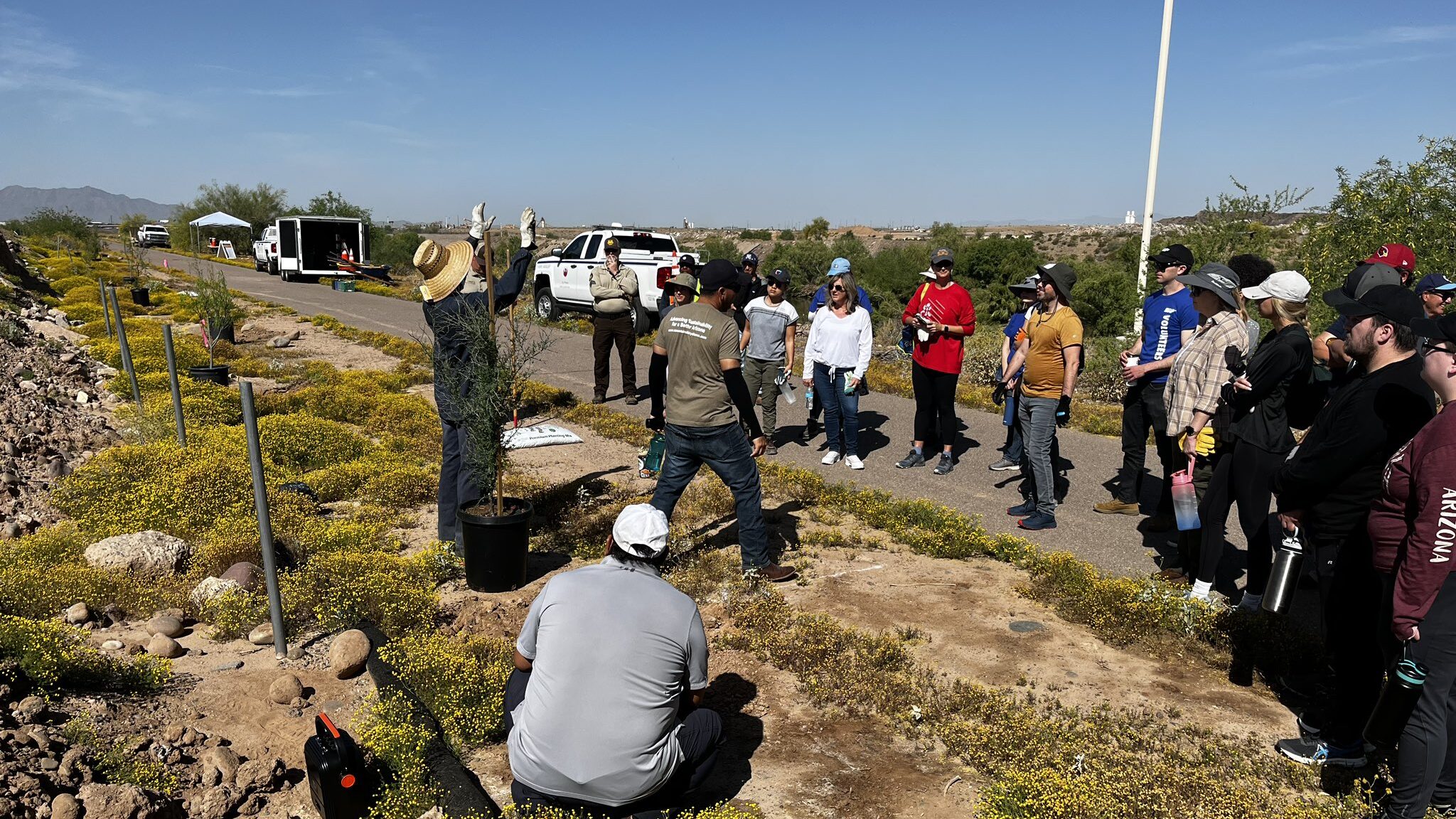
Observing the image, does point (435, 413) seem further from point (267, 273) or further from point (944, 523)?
point (267, 273)

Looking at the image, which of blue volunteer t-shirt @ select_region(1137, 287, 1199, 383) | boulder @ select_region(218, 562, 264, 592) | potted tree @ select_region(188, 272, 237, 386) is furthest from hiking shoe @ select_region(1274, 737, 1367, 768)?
potted tree @ select_region(188, 272, 237, 386)

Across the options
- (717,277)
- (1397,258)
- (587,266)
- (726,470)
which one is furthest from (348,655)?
(587,266)

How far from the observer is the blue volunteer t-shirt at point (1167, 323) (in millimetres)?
6285

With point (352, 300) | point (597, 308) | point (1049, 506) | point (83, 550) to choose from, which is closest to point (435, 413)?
point (597, 308)

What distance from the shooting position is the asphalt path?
21.2ft

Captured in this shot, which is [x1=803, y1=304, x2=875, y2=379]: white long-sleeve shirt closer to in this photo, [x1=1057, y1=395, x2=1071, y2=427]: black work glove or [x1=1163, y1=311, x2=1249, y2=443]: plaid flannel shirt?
[x1=1057, y1=395, x2=1071, y2=427]: black work glove

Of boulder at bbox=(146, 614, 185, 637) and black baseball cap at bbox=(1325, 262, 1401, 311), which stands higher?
black baseball cap at bbox=(1325, 262, 1401, 311)

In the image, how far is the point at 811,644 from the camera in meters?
4.79

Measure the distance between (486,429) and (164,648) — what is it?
202 cm

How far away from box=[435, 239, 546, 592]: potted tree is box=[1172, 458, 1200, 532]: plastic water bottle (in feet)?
12.4

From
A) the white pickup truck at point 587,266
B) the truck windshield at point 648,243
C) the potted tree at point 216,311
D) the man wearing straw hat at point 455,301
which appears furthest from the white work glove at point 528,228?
the truck windshield at point 648,243

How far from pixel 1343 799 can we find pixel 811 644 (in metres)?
2.32

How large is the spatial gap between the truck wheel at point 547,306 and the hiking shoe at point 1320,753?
1796 centimetres

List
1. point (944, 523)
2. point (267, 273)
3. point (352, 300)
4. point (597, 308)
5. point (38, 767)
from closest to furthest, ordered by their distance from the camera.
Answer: point (38, 767) → point (944, 523) → point (597, 308) → point (352, 300) → point (267, 273)
